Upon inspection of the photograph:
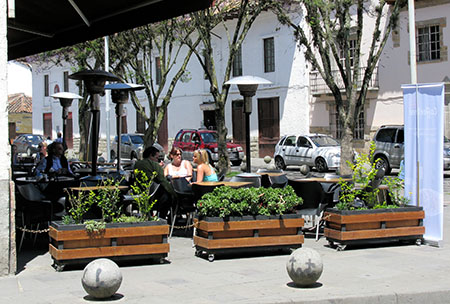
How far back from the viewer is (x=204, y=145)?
30750 mm

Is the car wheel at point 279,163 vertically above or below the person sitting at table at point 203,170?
below

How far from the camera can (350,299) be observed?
657 centimetres

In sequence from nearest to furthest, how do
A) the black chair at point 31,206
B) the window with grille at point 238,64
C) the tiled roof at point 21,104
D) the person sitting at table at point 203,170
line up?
the black chair at point 31,206, the person sitting at table at point 203,170, the window with grille at point 238,64, the tiled roof at point 21,104

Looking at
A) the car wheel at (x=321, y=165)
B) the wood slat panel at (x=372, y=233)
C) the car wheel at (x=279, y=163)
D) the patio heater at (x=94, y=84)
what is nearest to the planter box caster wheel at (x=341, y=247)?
the wood slat panel at (x=372, y=233)

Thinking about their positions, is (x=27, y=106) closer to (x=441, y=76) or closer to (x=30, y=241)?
(x=441, y=76)

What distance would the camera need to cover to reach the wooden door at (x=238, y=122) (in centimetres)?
3650

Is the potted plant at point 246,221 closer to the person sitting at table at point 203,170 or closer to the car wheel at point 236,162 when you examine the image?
the person sitting at table at point 203,170

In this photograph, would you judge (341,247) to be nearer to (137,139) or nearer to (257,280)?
(257,280)

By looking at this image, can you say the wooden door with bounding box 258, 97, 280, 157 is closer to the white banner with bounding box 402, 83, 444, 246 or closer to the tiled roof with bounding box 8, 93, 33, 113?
the white banner with bounding box 402, 83, 444, 246

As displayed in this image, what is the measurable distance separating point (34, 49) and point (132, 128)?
96.8 ft

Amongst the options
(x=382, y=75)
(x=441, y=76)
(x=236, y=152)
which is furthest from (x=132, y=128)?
(x=441, y=76)

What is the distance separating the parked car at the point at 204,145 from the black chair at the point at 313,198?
19.5 m

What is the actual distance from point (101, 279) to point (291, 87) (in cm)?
2841

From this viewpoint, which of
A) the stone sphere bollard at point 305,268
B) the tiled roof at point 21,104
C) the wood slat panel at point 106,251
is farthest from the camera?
the tiled roof at point 21,104
